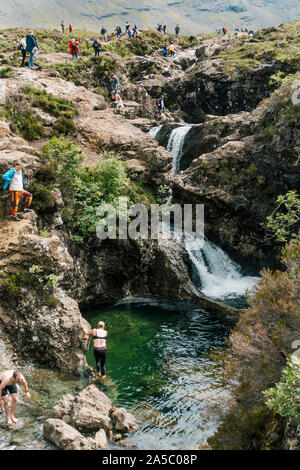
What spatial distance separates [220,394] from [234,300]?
30.1ft

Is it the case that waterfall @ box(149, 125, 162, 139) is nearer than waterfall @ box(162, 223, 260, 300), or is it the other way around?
waterfall @ box(162, 223, 260, 300)

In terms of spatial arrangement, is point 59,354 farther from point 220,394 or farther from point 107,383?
point 220,394

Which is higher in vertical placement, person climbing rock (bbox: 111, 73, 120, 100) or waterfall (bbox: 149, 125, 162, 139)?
person climbing rock (bbox: 111, 73, 120, 100)

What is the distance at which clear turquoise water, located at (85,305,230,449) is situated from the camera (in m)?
11.6

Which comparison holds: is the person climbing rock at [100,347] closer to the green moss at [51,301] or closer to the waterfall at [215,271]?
the green moss at [51,301]

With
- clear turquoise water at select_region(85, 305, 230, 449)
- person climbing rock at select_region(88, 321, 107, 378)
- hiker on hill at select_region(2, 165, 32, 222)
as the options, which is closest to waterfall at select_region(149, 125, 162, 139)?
clear turquoise water at select_region(85, 305, 230, 449)

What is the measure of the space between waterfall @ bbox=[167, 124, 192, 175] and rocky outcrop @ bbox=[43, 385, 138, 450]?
2328 centimetres

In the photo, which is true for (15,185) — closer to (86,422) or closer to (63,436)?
(86,422)

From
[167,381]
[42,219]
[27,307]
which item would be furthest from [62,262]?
[167,381]

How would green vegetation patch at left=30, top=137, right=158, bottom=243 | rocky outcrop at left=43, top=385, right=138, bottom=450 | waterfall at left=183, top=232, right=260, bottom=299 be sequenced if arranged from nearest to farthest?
rocky outcrop at left=43, top=385, right=138, bottom=450, green vegetation patch at left=30, top=137, right=158, bottom=243, waterfall at left=183, top=232, right=260, bottom=299

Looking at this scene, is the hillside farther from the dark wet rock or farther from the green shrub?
the dark wet rock

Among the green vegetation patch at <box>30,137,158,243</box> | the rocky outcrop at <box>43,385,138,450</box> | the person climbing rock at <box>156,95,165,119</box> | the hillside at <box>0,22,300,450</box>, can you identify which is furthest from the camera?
the person climbing rock at <box>156,95,165,119</box>

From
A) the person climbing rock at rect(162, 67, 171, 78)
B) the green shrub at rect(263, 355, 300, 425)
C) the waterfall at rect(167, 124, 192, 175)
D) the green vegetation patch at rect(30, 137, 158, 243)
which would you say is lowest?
the green shrub at rect(263, 355, 300, 425)

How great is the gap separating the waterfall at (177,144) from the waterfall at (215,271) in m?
9.30
